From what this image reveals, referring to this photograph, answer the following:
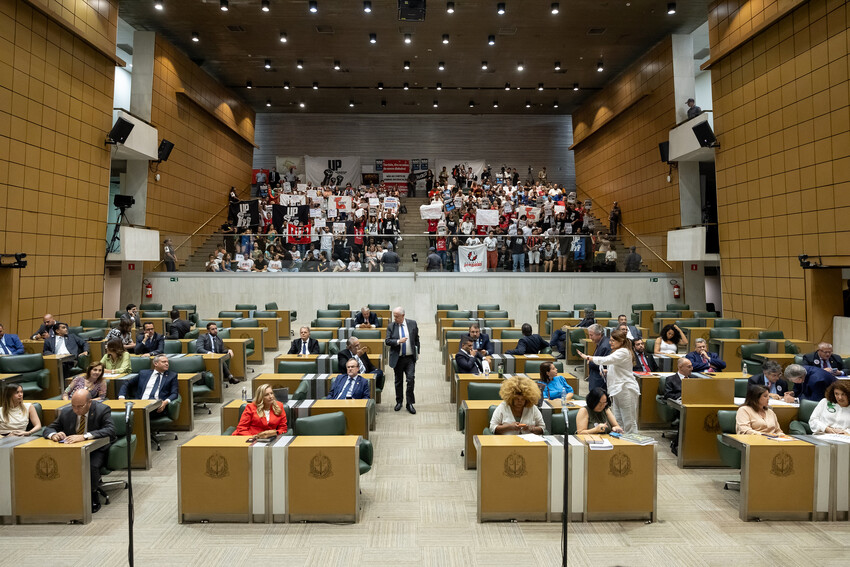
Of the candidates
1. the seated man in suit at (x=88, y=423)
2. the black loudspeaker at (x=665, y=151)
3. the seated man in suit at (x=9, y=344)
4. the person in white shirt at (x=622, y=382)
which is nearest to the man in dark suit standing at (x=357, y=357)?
the seated man in suit at (x=88, y=423)

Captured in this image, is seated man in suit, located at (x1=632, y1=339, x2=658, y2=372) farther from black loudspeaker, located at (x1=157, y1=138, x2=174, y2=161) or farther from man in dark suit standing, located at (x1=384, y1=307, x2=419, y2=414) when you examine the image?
black loudspeaker, located at (x1=157, y1=138, x2=174, y2=161)

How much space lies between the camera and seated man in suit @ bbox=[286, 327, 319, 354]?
33.0 ft

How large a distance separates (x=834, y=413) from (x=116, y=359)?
9414 millimetres

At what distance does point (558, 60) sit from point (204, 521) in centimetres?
2092

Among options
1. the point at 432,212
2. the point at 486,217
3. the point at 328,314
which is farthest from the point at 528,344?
the point at 432,212

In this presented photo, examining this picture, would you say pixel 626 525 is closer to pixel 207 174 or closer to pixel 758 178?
pixel 758 178

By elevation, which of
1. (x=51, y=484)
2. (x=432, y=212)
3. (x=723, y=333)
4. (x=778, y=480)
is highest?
(x=432, y=212)

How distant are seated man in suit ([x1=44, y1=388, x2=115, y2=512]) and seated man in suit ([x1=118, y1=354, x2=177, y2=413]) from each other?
1.76 m

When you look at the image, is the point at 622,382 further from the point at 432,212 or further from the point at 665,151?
the point at 432,212

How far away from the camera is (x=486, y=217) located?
1961 centimetres

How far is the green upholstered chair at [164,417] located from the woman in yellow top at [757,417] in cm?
691

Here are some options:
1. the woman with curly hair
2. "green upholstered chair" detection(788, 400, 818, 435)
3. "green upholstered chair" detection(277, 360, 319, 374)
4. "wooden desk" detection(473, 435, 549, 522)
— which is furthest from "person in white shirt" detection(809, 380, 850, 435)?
→ "green upholstered chair" detection(277, 360, 319, 374)

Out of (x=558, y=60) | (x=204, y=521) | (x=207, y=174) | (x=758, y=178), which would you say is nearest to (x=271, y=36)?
(x=207, y=174)

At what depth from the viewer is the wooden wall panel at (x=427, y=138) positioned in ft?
98.7
